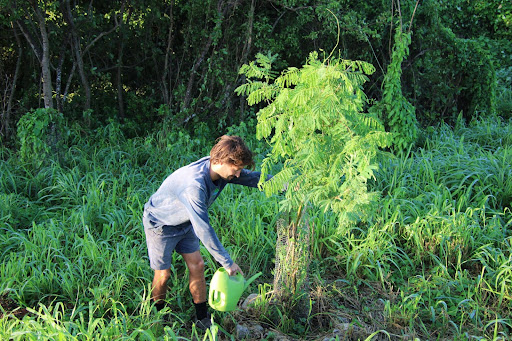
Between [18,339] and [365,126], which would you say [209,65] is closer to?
[365,126]

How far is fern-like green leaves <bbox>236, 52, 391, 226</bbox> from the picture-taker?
2.37m

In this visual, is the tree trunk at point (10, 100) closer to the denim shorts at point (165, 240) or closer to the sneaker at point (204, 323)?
the denim shorts at point (165, 240)

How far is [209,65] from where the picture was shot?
5840 millimetres

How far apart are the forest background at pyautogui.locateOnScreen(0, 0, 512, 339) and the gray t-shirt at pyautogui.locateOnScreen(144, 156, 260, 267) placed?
0.58m

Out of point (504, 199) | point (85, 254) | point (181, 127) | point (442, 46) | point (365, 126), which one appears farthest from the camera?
point (442, 46)

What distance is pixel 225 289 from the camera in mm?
2627

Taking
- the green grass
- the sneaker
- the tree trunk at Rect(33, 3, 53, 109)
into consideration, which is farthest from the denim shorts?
the tree trunk at Rect(33, 3, 53, 109)

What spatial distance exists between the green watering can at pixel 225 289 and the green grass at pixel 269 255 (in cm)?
25

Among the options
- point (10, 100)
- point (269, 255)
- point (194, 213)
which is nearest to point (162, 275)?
point (194, 213)

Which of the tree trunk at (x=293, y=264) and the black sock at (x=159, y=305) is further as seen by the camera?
the black sock at (x=159, y=305)

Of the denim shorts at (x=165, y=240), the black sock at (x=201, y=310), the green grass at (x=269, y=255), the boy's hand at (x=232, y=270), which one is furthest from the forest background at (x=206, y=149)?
the boy's hand at (x=232, y=270)

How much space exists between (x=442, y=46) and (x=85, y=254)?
525 centimetres

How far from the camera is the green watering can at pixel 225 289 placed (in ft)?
8.59

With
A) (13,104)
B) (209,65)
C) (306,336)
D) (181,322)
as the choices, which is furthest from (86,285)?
(13,104)
